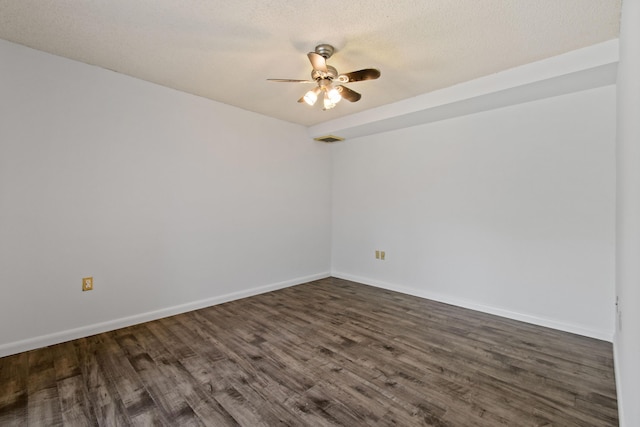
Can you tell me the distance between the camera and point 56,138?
232cm

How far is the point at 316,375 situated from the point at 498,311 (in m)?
2.19

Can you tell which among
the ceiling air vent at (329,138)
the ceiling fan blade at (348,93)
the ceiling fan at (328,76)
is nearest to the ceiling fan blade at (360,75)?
the ceiling fan at (328,76)

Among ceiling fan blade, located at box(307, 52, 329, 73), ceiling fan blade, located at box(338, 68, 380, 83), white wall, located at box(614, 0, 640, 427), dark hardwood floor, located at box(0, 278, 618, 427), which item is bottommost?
dark hardwood floor, located at box(0, 278, 618, 427)

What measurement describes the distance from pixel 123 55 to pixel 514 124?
3.66 meters

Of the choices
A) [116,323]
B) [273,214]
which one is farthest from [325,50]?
[116,323]

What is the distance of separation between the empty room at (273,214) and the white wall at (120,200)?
18mm

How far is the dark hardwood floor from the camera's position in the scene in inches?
60.4

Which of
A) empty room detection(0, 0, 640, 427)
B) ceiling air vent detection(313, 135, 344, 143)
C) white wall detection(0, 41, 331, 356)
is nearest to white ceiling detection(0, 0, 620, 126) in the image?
empty room detection(0, 0, 640, 427)

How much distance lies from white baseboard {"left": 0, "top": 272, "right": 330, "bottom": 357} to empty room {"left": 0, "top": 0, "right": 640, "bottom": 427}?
19 millimetres

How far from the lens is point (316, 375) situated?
1.90 meters

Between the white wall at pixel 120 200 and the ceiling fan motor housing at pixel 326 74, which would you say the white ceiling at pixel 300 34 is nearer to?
the ceiling fan motor housing at pixel 326 74

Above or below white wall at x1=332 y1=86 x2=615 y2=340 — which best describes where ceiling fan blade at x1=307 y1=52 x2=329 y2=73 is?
above

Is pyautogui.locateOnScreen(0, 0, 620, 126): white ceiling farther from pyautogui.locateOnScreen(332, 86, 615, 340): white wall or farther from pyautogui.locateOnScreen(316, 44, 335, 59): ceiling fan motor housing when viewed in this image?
pyautogui.locateOnScreen(332, 86, 615, 340): white wall

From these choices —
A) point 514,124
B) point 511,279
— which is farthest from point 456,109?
point 511,279
